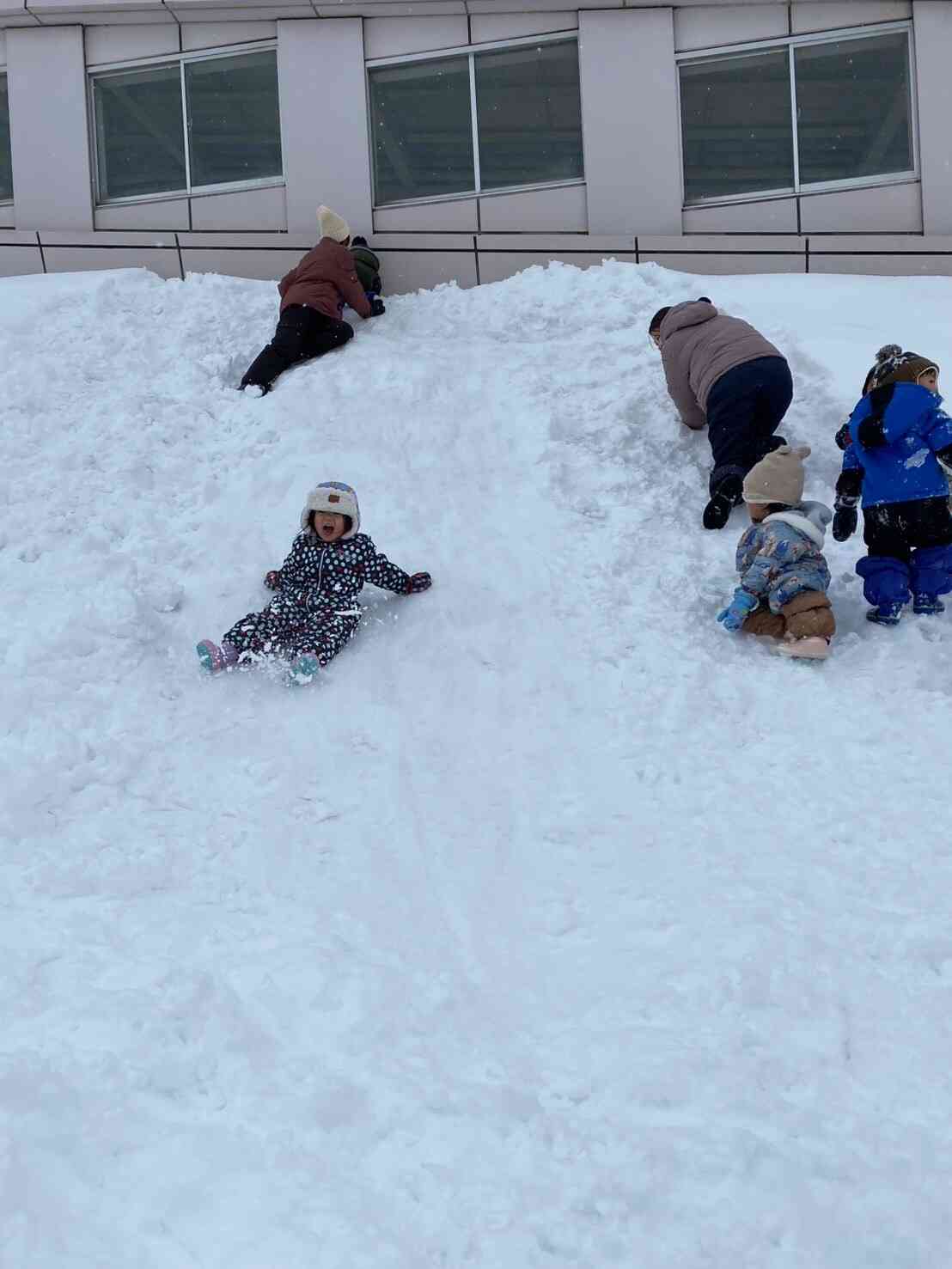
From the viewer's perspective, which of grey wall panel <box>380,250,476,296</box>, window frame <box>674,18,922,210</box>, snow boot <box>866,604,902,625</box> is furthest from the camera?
window frame <box>674,18,922,210</box>

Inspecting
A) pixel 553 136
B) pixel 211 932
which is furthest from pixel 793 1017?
pixel 553 136

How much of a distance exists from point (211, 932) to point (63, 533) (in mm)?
3508

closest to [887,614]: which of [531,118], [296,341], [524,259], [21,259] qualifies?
[296,341]

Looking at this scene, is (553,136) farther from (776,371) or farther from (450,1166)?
(450,1166)

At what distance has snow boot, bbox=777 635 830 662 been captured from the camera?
522 centimetres

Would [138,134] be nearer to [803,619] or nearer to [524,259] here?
[524,259]

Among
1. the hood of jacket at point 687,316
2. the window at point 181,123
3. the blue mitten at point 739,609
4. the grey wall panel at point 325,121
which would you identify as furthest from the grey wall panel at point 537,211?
the blue mitten at point 739,609

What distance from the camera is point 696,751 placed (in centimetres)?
471

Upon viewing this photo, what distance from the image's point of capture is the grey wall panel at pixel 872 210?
10633mm

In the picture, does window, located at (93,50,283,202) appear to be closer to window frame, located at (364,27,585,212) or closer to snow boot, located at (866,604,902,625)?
window frame, located at (364,27,585,212)

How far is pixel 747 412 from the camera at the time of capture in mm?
6648

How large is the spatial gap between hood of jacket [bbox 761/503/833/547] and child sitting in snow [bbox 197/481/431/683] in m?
1.82

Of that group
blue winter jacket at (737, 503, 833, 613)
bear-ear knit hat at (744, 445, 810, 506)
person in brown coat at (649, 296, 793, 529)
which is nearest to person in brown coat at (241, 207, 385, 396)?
person in brown coat at (649, 296, 793, 529)

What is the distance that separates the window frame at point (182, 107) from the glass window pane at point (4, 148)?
2.82 ft
